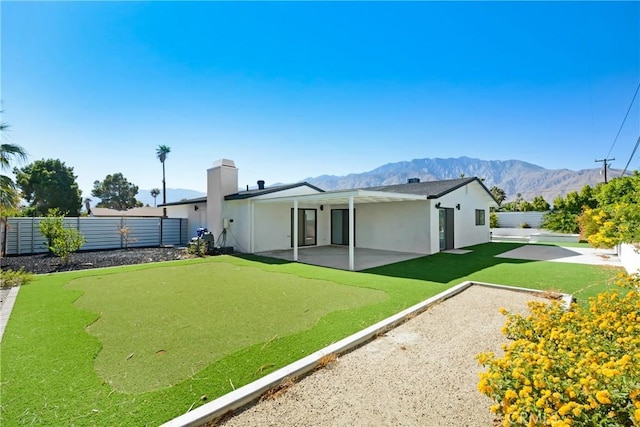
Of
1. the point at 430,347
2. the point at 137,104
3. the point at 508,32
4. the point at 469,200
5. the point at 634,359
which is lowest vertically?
the point at 430,347

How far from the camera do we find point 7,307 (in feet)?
19.3

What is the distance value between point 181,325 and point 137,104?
42.3 feet


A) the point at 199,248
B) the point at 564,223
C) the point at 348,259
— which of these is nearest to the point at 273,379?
the point at 348,259

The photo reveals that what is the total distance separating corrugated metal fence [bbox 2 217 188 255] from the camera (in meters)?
13.2

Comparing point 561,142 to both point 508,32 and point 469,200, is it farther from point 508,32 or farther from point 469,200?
point 508,32

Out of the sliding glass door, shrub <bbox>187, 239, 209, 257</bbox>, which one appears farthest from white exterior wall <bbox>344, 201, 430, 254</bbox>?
shrub <bbox>187, 239, 209, 257</bbox>

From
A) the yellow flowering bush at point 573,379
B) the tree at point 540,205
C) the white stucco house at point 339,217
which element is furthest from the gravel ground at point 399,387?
the tree at point 540,205

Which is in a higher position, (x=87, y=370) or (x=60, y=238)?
(x=60, y=238)

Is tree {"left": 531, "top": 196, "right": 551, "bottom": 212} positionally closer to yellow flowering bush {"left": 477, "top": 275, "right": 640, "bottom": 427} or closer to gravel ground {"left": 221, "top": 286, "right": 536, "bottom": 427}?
gravel ground {"left": 221, "top": 286, "right": 536, "bottom": 427}

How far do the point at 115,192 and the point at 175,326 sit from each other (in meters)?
66.9

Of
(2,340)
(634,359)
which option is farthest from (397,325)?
(2,340)

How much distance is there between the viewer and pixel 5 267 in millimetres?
10219

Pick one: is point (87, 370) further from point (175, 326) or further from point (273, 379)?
point (273, 379)

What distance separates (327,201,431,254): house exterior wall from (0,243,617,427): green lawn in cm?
389
